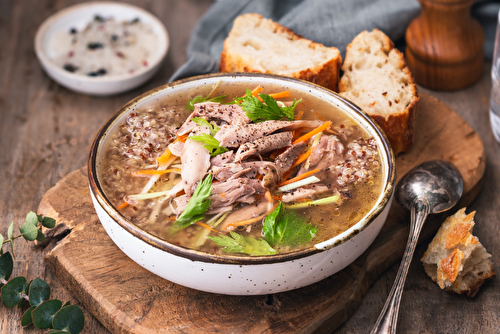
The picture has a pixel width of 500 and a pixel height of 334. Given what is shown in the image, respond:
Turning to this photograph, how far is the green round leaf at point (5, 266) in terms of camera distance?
2.35m

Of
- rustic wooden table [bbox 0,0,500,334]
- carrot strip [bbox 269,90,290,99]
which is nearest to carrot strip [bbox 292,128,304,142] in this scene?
carrot strip [bbox 269,90,290,99]

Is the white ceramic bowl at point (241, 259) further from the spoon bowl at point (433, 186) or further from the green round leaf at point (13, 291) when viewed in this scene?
the green round leaf at point (13, 291)

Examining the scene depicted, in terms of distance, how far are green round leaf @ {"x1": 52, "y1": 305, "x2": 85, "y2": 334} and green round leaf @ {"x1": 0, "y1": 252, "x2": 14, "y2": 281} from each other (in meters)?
0.39

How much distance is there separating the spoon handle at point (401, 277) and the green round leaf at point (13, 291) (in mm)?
1609

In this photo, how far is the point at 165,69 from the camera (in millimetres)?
4062

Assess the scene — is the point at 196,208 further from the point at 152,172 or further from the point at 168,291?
the point at 168,291

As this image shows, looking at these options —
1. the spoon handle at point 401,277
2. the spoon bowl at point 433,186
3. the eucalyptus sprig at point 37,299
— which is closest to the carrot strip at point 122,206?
the eucalyptus sprig at point 37,299

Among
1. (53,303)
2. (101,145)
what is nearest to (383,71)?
(101,145)

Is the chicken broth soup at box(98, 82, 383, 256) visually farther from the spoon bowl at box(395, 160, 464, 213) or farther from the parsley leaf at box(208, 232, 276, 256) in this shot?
the spoon bowl at box(395, 160, 464, 213)

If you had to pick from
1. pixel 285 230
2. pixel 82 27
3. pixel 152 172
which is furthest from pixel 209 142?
pixel 82 27

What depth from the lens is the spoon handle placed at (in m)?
2.12

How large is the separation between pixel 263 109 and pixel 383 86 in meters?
0.98

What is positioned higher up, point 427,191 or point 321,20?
point 321,20

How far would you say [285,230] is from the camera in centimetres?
205
